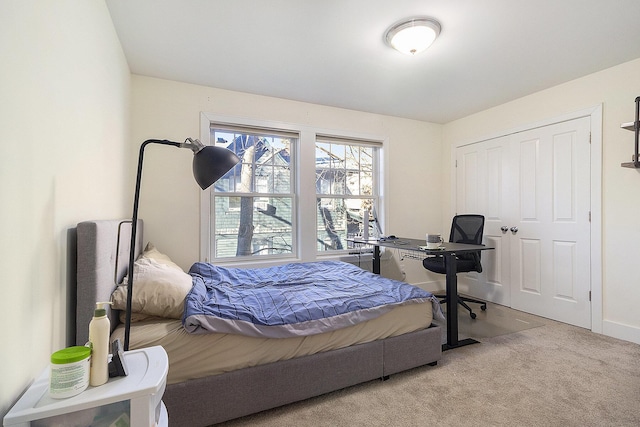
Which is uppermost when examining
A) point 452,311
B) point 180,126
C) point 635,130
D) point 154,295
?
point 180,126

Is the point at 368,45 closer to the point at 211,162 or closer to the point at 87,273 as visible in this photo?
the point at 211,162

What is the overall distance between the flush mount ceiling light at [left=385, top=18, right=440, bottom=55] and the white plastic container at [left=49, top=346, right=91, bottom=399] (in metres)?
2.45

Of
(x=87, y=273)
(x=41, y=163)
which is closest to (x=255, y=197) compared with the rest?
(x=87, y=273)

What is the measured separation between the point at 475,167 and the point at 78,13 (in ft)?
13.7

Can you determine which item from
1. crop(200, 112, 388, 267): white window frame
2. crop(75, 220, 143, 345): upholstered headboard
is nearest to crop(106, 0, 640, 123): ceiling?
crop(200, 112, 388, 267): white window frame

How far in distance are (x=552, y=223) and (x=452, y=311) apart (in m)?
1.72

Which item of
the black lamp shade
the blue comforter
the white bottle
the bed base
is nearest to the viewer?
the white bottle

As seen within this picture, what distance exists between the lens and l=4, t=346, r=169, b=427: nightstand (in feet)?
2.50

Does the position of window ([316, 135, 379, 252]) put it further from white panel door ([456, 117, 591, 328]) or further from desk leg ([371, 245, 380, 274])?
white panel door ([456, 117, 591, 328])

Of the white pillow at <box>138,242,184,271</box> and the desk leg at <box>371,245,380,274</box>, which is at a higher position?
the white pillow at <box>138,242,184,271</box>

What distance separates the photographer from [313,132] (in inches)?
144

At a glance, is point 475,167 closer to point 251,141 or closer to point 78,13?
point 251,141

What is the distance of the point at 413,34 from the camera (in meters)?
2.12

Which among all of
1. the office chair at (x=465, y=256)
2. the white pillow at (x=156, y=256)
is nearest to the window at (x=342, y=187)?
the office chair at (x=465, y=256)
